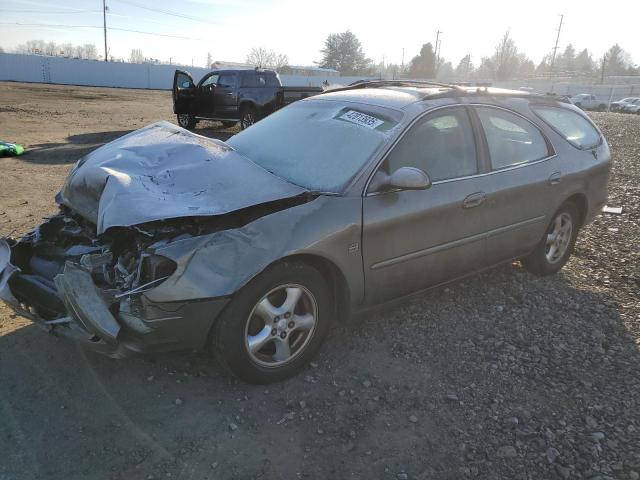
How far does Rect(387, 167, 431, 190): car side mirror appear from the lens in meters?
3.18

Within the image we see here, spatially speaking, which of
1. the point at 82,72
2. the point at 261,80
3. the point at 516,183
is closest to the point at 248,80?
the point at 261,80

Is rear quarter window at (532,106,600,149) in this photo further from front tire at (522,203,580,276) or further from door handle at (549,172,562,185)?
front tire at (522,203,580,276)

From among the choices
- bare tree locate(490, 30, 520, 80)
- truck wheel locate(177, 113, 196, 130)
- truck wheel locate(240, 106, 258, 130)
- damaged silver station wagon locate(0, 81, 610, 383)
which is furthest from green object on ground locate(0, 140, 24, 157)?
bare tree locate(490, 30, 520, 80)

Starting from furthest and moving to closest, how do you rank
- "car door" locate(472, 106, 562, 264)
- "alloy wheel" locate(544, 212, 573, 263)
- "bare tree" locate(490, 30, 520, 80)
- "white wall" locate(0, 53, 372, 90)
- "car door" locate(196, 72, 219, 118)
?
"bare tree" locate(490, 30, 520, 80)
"white wall" locate(0, 53, 372, 90)
"car door" locate(196, 72, 219, 118)
"alloy wheel" locate(544, 212, 573, 263)
"car door" locate(472, 106, 562, 264)

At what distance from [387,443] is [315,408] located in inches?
18.1

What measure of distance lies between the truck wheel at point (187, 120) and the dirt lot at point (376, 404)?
13.1 meters

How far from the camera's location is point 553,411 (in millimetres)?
2926

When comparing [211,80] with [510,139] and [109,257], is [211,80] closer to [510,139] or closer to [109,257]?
[510,139]

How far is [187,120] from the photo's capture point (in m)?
16.1

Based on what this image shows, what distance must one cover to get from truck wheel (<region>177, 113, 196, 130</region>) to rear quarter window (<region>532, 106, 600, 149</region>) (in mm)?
13031

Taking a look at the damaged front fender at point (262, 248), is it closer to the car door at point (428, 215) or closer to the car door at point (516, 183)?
the car door at point (428, 215)

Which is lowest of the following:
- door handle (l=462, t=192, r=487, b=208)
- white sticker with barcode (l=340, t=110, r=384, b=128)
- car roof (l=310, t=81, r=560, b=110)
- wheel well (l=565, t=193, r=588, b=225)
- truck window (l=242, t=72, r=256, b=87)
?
wheel well (l=565, t=193, r=588, b=225)

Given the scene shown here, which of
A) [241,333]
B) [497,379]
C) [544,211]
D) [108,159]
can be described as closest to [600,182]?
[544,211]

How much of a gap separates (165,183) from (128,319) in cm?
97
